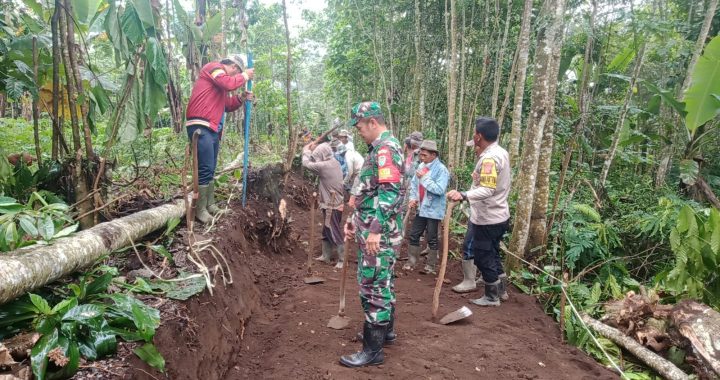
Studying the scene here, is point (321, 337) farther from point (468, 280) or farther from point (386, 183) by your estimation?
point (468, 280)

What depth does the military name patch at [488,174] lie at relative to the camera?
4168 mm

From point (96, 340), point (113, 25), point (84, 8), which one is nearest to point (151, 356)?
point (96, 340)

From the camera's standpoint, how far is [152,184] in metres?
5.39

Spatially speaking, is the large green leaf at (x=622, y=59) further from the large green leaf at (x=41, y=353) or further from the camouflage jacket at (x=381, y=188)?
the large green leaf at (x=41, y=353)

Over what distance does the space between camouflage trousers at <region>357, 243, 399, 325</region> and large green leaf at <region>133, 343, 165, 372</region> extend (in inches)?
58.9

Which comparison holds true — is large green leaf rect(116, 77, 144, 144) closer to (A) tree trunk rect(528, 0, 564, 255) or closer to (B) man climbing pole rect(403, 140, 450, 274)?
(B) man climbing pole rect(403, 140, 450, 274)

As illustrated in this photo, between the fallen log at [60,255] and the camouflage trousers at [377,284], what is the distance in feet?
6.31

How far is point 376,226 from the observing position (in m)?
3.23

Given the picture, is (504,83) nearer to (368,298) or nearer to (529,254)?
(529,254)

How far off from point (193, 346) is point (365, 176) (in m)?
1.73

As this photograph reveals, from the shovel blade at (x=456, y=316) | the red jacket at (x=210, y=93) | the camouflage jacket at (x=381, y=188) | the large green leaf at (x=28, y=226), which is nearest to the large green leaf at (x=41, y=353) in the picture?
the large green leaf at (x=28, y=226)

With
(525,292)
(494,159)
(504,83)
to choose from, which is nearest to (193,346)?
(494,159)

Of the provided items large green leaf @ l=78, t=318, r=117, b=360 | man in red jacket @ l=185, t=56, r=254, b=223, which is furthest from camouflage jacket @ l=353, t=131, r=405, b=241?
man in red jacket @ l=185, t=56, r=254, b=223

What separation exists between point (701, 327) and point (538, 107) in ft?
8.77
